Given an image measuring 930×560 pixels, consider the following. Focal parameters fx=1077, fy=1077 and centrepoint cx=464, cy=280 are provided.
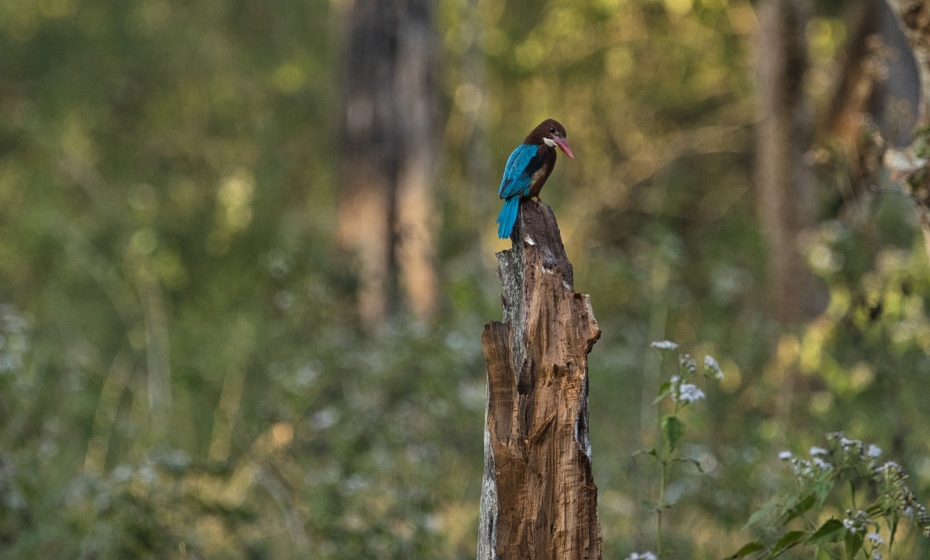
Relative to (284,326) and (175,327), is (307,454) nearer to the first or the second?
(284,326)

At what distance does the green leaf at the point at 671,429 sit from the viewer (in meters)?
2.48

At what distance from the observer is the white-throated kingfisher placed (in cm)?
261

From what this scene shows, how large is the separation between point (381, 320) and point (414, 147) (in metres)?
1.29

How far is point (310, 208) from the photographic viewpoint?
11.2m

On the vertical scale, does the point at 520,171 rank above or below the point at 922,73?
below

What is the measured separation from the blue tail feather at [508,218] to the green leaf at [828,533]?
0.96m

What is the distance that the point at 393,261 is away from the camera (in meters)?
7.41

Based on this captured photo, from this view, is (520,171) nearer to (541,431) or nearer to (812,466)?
(541,431)

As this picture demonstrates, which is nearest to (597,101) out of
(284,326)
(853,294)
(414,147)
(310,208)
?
(310,208)

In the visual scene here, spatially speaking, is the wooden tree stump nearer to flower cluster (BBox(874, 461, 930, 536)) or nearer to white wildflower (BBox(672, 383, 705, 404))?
white wildflower (BBox(672, 383, 705, 404))

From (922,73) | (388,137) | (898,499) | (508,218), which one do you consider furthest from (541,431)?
(388,137)

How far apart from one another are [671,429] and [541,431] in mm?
331

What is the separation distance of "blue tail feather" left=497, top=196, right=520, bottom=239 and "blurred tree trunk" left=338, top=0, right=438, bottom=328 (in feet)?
15.7

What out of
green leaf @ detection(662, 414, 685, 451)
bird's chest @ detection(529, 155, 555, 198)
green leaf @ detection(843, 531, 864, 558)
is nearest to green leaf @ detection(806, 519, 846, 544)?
green leaf @ detection(843, 531, 864, 558)
